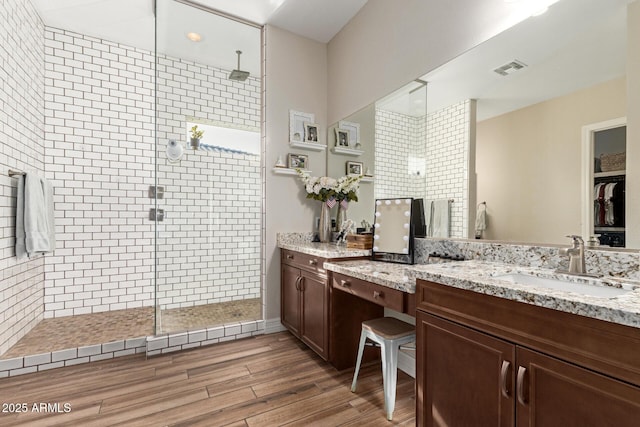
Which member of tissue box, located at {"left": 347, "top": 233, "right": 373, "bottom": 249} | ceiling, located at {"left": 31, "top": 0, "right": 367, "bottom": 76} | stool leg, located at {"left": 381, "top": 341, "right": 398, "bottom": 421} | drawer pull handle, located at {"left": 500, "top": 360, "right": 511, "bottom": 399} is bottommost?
stool leg, located at {"left": 381, "top": 341, "right": 398, "bottom": 421}

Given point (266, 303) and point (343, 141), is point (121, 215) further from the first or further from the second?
point (343, 141)

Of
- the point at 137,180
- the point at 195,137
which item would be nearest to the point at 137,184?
the point at 137,180

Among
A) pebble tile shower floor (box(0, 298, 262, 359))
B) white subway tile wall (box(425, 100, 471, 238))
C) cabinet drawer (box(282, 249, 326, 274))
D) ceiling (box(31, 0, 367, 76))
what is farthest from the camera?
ceiling (box(31, 0, 367, 76))

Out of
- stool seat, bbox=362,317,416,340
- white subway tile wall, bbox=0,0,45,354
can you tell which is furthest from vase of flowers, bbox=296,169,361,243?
white subway tile wall, bbox=0,0,45,354

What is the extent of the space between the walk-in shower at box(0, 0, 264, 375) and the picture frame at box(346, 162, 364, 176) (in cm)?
92

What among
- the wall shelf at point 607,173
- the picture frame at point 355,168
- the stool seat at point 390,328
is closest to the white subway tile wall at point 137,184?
the picture frame at point 355,168

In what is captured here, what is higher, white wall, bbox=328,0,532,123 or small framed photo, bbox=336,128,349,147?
white wall, bbox=328,0,532,123

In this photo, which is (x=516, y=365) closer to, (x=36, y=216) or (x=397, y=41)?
(x=397, y=41)

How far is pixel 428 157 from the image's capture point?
2088 mm

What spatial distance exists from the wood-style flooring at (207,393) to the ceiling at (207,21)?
2.81m

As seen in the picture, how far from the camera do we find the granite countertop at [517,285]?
801 millimetres

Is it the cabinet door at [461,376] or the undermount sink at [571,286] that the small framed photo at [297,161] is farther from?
the undermount sink at [571,286]

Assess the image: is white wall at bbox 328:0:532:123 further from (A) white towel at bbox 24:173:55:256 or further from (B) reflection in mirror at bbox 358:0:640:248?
(A) white towel at bbox 24:173:55:256

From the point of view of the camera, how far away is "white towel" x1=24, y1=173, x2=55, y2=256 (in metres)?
2.53
